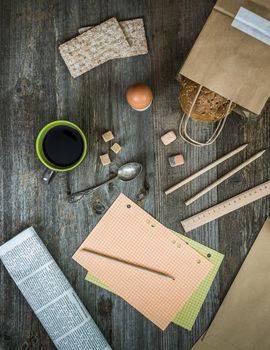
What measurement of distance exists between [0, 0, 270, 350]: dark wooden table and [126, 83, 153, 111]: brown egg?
0.06 metres

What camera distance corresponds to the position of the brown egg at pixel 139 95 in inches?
40.4

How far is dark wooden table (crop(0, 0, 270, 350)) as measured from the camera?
1.09 metres

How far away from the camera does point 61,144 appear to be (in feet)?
3.45

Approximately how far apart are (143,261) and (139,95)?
41 cm

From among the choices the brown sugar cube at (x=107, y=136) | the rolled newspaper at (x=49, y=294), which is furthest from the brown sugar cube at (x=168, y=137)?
the rolled newspaper at (x=49, y=294)

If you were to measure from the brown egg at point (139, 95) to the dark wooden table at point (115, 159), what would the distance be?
0.06m

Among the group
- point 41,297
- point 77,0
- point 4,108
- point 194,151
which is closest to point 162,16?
point 77,0

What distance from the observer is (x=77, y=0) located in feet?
3.72

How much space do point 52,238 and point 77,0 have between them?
624mm

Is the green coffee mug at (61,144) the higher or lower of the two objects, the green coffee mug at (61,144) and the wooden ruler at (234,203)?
the higher

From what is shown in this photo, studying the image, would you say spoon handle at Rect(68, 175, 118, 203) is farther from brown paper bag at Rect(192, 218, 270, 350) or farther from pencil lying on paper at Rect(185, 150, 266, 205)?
brown paper bag at Rect(192, 218, 270, 350)

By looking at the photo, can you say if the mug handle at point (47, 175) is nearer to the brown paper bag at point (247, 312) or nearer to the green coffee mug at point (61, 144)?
the green coffee mug at point (61, 144)

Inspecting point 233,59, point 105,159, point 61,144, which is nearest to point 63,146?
point 61,144

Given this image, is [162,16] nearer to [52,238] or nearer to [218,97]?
[218,97]
